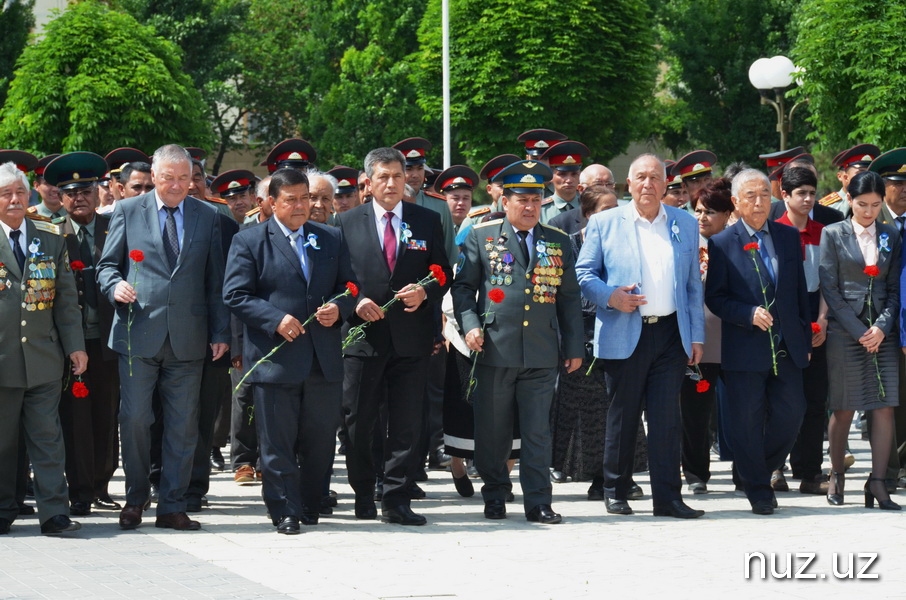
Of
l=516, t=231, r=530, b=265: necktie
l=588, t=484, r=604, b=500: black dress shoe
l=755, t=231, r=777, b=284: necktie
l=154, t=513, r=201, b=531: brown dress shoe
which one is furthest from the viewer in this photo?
l=588, t=484, r=604, b=500: black dress shoe

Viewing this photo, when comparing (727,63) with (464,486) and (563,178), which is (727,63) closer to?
(563,178)

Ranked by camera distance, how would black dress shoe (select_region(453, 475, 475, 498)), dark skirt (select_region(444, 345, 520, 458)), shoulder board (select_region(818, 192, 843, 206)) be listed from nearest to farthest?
dark skirt (select_region(444, 345, 520, 458))
black dress shoe (select_region(453, 475, 475, 498))
shoulder board (select_region(818, 192, 843, 206))

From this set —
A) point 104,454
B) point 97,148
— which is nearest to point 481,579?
point 104,454

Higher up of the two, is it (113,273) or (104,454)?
(113,273)

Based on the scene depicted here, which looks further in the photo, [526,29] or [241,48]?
[241,48]

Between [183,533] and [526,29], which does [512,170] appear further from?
[526,29]

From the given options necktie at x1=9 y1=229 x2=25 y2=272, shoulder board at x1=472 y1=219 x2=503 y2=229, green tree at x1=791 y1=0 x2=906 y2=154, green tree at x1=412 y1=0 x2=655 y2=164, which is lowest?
necktie at x1=9 y1=229 x2=25 y2=272

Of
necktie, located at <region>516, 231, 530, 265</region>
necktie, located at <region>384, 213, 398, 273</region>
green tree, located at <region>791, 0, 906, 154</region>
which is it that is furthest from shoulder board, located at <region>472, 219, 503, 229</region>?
green tree, located at <region>791, 0, 906, 154</region>

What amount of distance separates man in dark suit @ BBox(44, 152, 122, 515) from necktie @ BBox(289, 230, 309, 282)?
1.47 meters

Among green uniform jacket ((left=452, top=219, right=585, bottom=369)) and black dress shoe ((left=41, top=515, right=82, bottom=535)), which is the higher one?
green uniform jacket ((left=452, top=219, right=585, bottom=369))

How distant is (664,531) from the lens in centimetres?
885

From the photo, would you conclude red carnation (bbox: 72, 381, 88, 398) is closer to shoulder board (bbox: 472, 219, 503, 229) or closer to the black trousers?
shoulder board (bbox: 472, 219, 503, 229)

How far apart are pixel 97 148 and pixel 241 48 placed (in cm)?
1895

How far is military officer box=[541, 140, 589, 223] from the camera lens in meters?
11.8
